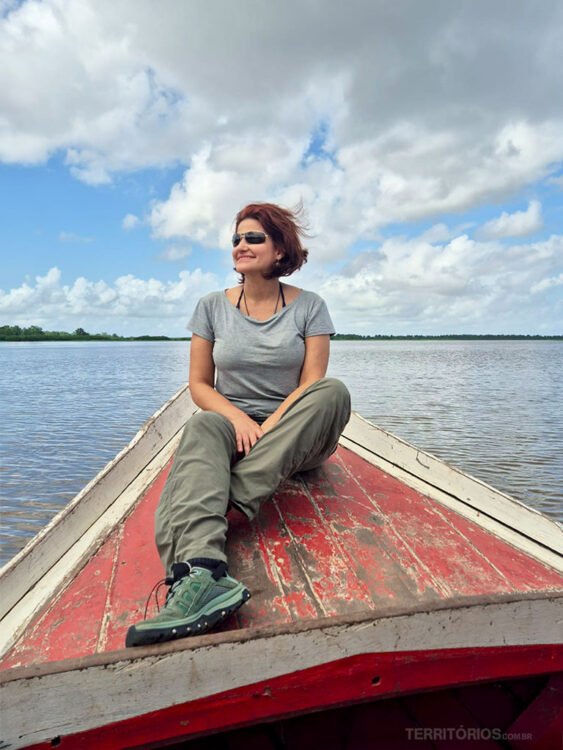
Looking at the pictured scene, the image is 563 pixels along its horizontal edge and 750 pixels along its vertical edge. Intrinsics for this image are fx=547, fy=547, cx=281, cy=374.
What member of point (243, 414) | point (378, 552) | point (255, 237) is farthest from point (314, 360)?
point (378, 552)

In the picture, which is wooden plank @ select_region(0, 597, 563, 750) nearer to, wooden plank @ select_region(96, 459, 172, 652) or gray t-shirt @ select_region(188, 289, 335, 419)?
wooden plank @ select_region(96, 459, 172, 652)

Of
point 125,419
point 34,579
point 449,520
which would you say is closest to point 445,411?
point 125,419

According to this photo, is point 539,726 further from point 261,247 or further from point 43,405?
point 43,405

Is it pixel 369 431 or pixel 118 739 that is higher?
pixel 369 431

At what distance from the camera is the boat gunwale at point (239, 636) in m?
1.47

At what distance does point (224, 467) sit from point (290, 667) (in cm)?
85

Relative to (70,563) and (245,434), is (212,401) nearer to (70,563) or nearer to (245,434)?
(245,434)

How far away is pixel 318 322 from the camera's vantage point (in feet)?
9.69

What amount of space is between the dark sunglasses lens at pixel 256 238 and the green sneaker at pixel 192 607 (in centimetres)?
176

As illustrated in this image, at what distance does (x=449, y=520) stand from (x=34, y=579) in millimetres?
1988

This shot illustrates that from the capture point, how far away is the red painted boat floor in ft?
6.18

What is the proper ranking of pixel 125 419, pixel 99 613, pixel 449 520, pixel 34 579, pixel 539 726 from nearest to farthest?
pixel 99 613 < pixel 539 726 < pixel 34 579 < pixel 449 520 < pixel 125 419

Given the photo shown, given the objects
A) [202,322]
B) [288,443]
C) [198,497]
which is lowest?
[198,497]

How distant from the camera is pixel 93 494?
122 inches
